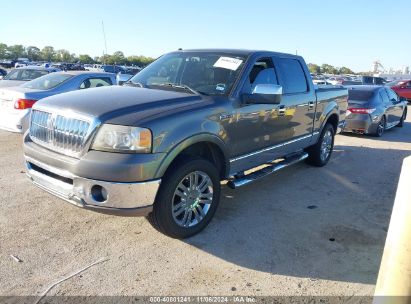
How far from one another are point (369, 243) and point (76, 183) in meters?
3.04

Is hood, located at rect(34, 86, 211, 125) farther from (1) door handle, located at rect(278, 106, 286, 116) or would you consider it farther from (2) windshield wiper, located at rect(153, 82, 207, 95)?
(1) door handle, located at rect(278, 106, 286, 116)

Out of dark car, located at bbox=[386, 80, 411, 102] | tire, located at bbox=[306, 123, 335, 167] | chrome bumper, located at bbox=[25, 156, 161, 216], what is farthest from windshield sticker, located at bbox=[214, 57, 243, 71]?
dark car, located at bbox=[386, 80, 411, 102]

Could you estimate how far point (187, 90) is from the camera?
13.8 feet

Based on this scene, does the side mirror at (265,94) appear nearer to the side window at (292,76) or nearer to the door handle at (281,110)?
the door handle at (281,110)

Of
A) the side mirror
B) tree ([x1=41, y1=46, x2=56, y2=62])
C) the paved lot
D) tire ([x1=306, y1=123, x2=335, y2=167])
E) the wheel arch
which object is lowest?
the paved lot

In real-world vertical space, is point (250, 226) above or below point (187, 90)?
below

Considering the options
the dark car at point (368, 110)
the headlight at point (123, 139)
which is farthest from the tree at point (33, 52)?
the headlight at point (123, 139)

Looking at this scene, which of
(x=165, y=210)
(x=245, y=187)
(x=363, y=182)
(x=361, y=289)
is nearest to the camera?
(x=361, y=289)

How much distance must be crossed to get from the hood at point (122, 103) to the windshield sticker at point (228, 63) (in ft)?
2.16

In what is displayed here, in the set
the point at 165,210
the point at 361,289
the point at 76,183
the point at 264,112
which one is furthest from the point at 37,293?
the point at 264,112

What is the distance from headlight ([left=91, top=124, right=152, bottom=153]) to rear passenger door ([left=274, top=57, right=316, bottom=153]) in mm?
2513

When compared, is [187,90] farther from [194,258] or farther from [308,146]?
[308,146]

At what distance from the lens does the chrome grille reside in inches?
131

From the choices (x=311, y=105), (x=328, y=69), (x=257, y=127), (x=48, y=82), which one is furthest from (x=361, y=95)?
(x=328, y=69)
